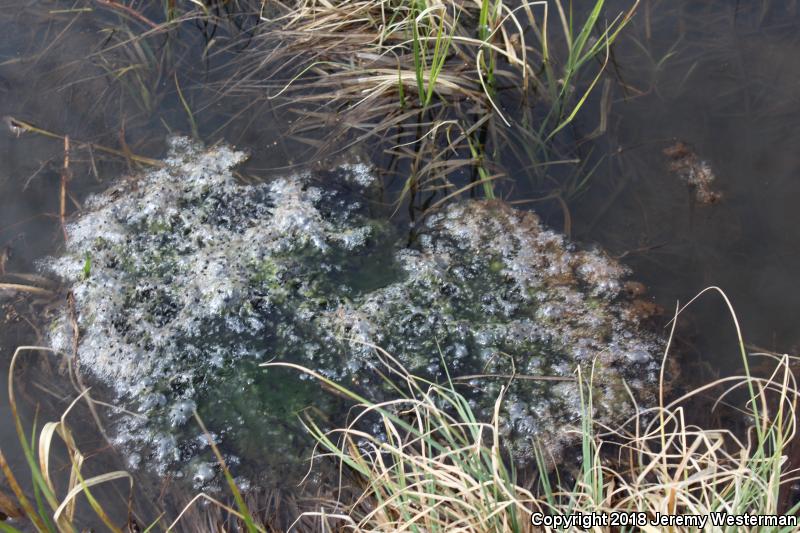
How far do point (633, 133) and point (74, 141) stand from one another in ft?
6.55

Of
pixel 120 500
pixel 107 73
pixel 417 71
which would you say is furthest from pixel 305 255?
pixel 107 73

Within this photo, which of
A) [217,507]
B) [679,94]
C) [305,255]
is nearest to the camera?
[217,507]

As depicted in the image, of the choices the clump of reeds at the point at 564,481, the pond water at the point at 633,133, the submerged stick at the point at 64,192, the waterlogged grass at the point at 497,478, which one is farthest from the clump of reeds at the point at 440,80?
the clump of reeds at the point at 564,481

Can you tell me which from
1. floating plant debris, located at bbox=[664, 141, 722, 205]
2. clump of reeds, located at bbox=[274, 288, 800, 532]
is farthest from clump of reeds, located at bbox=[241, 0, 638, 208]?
clump of reeds, located at bbox=[274, 288, 800, 532]

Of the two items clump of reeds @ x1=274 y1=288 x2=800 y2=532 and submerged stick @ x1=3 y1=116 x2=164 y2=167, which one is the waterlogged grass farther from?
submerged stick @ x1=3 y1=116 x2=164 y2=167

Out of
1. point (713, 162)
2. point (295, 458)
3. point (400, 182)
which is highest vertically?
point (713, 162)

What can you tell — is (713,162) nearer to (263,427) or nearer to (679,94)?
(679,94)

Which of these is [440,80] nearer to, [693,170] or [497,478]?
[693,170]

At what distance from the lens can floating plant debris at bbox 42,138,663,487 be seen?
1.91m

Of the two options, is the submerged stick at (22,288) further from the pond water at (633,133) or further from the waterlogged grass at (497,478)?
the waterlogged grass at (497,478)

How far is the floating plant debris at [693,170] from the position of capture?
2.18 m

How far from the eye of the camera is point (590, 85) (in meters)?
2.42

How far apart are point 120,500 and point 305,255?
89cm

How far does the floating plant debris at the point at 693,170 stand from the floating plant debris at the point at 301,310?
1.33 ft
